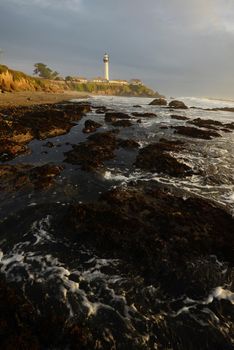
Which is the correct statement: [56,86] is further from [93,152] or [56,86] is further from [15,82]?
[93,152]

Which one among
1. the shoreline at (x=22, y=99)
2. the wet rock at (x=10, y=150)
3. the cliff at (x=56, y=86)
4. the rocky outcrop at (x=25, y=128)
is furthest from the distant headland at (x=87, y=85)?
the wet rock at (x=10, y=150)

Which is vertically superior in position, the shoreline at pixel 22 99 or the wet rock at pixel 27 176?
the shoreline at pixel 22 99

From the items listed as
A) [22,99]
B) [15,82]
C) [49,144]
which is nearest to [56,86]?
[15,82]

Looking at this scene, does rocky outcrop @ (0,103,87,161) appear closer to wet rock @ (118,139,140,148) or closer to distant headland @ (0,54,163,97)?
wet rock @ (118,139,140,148)

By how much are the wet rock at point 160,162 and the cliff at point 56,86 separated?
127ft

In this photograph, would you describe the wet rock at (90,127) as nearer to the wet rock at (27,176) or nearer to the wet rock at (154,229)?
the wet rock at (27,176)

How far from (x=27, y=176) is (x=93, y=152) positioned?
167 inches

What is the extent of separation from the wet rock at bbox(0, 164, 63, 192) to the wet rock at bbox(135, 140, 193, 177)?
4082 millimetres

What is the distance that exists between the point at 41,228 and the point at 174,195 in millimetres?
4854

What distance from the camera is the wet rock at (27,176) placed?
10039 mm

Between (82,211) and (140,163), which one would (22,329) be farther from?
(140,163)

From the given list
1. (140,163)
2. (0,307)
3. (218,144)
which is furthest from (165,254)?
(218,144)

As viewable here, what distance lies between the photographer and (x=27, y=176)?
10.8 metres

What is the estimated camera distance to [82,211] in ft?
26.9
